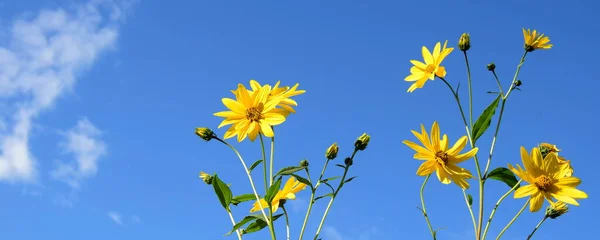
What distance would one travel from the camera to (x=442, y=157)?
2.80 metres

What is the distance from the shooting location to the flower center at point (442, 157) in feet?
9.16

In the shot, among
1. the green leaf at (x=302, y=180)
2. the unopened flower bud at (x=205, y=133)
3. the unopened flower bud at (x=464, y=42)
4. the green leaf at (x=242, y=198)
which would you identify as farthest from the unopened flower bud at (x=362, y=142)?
the unopened flower bud at (x=464, y=42)

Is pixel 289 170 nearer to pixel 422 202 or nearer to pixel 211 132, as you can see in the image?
pixel 211 132

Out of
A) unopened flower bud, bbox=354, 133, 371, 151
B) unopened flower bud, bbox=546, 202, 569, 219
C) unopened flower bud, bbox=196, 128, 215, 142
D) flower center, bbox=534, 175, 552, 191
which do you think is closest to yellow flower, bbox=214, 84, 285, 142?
unopened flower bud, bbox=196, 128, 215, 142

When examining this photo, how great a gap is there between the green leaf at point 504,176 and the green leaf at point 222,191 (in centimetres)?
123

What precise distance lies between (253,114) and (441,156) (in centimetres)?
89

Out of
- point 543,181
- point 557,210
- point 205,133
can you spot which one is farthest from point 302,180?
point 557,210

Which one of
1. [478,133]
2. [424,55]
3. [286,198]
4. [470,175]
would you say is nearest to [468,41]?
[424,55]

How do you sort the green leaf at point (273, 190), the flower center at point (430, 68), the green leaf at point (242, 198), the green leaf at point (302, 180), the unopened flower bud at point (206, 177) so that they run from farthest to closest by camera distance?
1. the flower center at point (430, 68)
2. the unopened flower bud at point (206, 177)
3. the green leaf at point (242, 198)
4. the green leaf at point (302, 180)
5. the green leaf at point (273, 190)

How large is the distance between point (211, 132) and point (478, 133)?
4.20 ft

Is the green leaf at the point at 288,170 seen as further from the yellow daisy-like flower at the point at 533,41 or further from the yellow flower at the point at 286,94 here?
the yellow daisy-like flower at the point at 533,41

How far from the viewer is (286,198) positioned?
9.60ft

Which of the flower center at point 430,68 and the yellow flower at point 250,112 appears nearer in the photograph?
the yellow flower at point 250,112

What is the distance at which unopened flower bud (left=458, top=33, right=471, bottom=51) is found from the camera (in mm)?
3369
